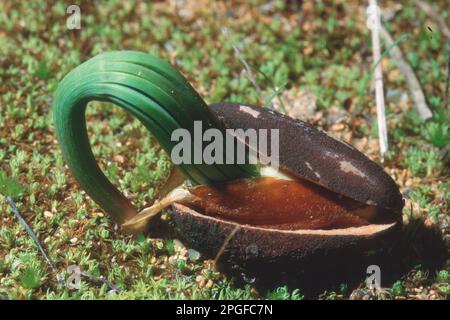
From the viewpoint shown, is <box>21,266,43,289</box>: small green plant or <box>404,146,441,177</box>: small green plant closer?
<box>21,266,43,289</box>: small green plant

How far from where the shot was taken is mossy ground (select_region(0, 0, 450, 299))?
9.57 feet

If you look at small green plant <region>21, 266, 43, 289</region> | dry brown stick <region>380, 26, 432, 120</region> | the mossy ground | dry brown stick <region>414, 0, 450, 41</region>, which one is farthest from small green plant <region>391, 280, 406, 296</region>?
dry brown stick <region>414, 0, 450, 41</region>

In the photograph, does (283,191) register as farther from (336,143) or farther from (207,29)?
(207,29)

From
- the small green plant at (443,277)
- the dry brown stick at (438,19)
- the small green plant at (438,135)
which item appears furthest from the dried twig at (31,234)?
the dry brown stick at (438,19)

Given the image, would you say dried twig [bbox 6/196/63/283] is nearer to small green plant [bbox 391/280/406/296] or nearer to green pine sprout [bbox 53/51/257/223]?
green pine sprout [bbox 53/51/257/223]

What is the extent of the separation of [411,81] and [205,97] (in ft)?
3.55

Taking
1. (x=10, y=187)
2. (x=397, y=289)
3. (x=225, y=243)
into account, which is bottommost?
(x=397, y=289)

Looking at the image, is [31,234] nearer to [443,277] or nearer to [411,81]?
[443,277]

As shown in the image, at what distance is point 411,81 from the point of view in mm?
3926

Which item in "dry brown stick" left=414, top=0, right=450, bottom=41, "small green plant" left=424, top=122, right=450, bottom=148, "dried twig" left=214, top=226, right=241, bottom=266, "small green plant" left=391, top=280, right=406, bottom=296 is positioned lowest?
"small green plant" left=391, top=280, right=406, bottom=296

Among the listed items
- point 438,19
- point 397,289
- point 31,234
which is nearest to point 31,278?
point 31,234

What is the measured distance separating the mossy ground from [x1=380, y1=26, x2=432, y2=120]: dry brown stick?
0.05 meters

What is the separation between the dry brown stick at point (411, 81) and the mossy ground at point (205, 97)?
0.16ft

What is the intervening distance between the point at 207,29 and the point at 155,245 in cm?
166
